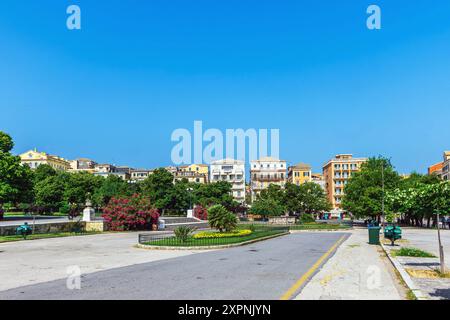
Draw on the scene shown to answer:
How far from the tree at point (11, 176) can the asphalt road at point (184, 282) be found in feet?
138

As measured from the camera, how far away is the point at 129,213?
42719 mm

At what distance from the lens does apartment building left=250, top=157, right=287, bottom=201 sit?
133m

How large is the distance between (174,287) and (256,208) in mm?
69738

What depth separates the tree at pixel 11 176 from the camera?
51.1 m

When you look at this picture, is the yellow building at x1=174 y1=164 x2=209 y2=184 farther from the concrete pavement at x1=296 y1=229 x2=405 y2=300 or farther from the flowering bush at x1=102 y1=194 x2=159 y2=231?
the concrete pavement at x1=296 y1=229 x2=405 y2=300

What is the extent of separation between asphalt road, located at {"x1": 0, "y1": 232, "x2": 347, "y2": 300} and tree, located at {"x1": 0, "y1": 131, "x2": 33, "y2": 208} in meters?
41.9

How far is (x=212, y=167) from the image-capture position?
137 metres

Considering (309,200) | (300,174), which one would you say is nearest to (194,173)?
(300,174)

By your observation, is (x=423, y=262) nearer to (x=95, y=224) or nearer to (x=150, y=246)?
(x=150, y=246)

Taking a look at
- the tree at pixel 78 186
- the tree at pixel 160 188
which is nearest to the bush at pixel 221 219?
the tree at pixel 160 188

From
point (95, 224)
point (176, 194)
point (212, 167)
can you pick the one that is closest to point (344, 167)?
point (212, 167)

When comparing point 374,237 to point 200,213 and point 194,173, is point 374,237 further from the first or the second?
point 194,173

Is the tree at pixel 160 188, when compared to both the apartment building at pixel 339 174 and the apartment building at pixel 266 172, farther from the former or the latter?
the apartment building at pixel 339 174
